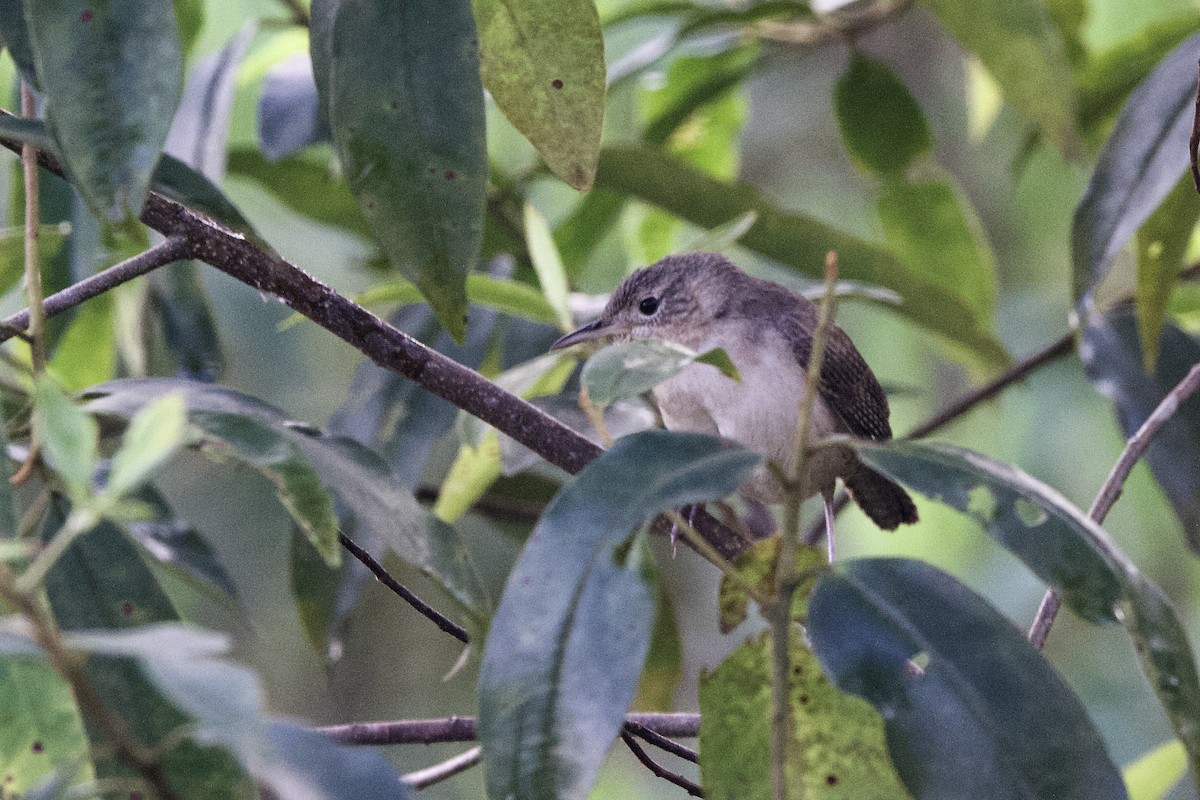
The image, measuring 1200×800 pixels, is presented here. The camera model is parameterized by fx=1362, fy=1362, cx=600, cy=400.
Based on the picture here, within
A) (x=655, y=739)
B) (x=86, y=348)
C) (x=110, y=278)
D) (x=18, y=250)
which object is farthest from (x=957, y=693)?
(x=86, y=348)

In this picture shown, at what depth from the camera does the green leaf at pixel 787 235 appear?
339cm

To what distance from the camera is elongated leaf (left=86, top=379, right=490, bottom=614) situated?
147cm

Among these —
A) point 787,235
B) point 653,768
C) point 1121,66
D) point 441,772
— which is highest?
point 1121,66

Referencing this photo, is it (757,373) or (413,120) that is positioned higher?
(413,120)

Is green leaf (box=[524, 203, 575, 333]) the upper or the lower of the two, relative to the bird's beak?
upper

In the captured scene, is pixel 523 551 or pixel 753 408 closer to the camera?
pixel 523 551

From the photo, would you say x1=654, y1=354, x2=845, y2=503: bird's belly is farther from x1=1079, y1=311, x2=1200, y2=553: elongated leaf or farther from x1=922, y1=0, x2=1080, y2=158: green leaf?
x1=922, y1=0, x2=1080, y2=158: green leaf

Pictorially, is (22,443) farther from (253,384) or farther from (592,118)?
(253,384)

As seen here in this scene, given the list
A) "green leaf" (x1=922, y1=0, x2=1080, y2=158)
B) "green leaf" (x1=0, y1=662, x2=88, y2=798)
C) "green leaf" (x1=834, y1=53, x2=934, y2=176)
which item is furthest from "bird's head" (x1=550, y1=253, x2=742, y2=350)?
"green leaf" (x1=0, y1=662, x2=88, y2=798)

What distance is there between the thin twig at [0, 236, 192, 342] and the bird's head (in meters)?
1.80

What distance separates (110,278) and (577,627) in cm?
83

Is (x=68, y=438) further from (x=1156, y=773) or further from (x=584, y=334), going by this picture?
(x=1156, y=773)

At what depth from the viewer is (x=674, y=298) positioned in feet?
12.2

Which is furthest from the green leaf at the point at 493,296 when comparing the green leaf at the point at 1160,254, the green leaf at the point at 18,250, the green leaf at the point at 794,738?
the green leaf at the point at 794,738
